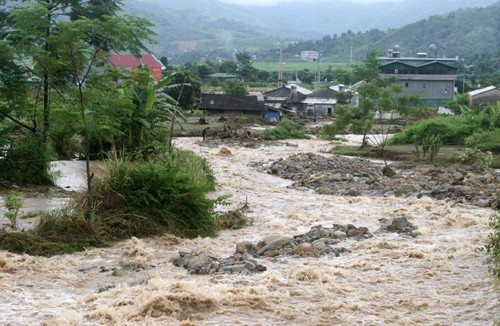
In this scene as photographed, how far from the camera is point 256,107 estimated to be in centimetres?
4591

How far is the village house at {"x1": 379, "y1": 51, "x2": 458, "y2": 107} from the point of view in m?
60.6

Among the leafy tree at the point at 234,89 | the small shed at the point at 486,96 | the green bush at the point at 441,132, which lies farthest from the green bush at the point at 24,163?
the small shed at the point at 486,96

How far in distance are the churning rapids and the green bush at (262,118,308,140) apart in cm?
2287

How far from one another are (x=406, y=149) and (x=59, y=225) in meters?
19.7

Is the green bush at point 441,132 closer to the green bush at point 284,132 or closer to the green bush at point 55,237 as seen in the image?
the green bush at point 284,132

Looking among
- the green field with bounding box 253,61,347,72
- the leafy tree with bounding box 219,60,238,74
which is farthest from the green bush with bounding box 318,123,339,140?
the green field with bounding box 253,61,347,72

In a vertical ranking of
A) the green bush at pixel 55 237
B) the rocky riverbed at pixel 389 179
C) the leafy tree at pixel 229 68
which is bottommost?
the rocky riverbed at pixel 389 179

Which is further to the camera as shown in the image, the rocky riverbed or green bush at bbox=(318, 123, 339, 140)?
green bush at bbox=(318, 123, 339, 140)

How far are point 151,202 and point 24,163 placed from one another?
15.2ft

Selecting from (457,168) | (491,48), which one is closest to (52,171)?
(457,168)

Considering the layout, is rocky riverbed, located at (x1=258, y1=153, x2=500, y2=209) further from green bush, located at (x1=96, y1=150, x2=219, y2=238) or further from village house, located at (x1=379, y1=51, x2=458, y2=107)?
village house, located at (x1=379, y1=51, x2=458, y2=107)

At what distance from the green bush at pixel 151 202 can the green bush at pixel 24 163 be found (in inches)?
147

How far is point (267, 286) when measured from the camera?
9047mm

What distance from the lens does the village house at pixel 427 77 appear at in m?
60.6
